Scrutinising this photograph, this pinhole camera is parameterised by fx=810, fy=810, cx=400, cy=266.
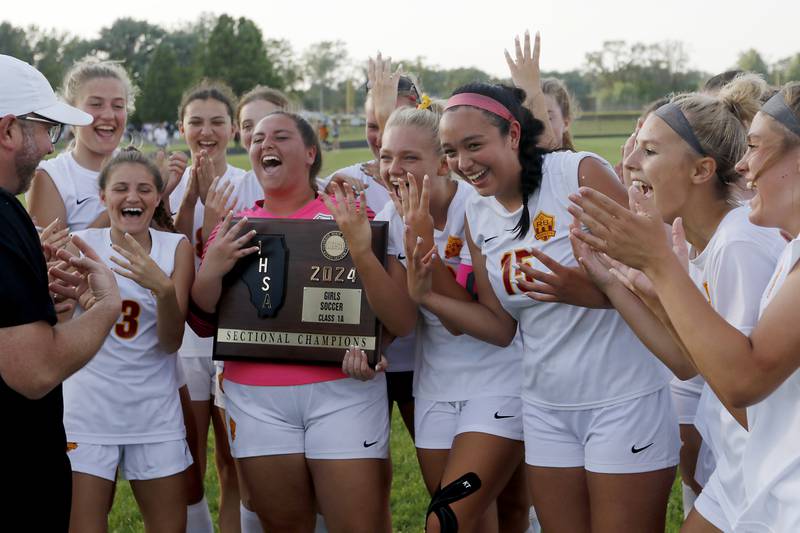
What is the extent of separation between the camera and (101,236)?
447 cm

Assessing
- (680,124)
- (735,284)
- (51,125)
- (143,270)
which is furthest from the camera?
(143,270)

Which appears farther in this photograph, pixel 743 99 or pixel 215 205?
pixel 215 205

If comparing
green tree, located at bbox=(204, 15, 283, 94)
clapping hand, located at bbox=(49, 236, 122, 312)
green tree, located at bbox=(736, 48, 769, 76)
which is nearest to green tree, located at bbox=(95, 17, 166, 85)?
green tree, located at bbox=(204, 15, 283, 94)

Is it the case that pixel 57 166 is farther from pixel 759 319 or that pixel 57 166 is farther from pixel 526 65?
pixel 759 319

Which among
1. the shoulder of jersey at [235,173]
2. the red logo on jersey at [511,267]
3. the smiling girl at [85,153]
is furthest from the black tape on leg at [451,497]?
the shoulder of jersey at [235,173]

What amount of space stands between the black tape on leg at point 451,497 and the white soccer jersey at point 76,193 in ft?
8.85

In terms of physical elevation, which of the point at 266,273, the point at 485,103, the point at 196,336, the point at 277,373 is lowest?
the point at 196,336

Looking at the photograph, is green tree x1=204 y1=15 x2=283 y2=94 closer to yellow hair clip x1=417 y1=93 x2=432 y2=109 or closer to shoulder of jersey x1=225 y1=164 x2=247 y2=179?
shoulder of jersey x1=225 y1=164 x2=247 y2=179

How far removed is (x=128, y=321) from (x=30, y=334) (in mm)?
1532

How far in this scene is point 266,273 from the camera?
418cm

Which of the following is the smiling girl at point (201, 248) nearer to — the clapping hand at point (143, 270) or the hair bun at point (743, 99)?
the clapping hand at point (143, 270)

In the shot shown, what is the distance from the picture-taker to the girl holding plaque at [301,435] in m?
3.98

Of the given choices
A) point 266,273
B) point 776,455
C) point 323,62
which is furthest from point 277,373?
A: point 323,62

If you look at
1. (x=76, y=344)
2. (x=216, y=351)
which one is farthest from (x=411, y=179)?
(x=76, y=344)
